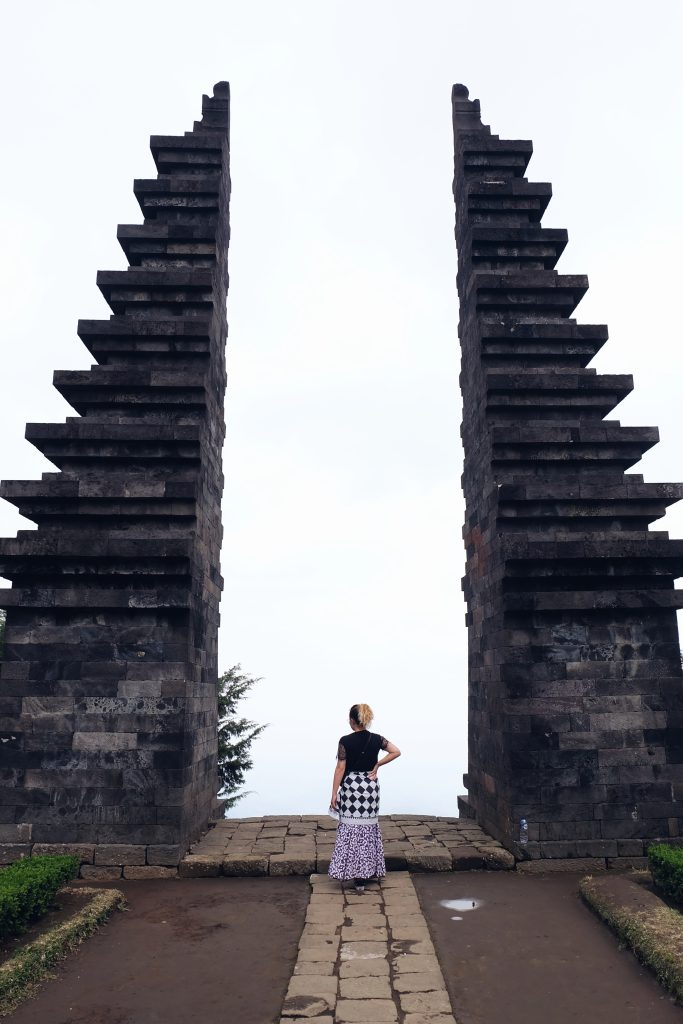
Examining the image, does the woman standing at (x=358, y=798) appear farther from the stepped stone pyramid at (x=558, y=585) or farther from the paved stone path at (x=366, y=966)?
the stepped stone pyramid at (x=558, y=585)

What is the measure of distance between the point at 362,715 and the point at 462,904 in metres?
2.43

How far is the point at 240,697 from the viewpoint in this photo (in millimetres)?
26625

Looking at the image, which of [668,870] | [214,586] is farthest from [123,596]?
[668,870]

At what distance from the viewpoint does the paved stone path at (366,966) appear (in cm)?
564

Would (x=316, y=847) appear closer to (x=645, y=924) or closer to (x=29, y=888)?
(x=29, y=888)

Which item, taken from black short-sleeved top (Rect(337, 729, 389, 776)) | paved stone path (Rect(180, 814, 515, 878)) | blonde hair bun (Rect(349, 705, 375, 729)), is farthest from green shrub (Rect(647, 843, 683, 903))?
blonde hair bun (Rect(349, 705, 375, 729))

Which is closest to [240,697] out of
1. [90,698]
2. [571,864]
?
[90,698]

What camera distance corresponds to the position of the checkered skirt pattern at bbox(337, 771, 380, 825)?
8930 millimetres

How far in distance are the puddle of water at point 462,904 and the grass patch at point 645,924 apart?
128 centimetres

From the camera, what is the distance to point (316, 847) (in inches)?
431

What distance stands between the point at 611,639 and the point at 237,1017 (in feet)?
24.6

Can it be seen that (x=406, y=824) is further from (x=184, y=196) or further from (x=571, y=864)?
(x=184, y=196)

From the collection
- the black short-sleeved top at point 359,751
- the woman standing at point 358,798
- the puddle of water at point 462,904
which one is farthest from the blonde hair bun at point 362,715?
the puddle of water at point 462,904

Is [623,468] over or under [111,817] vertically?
over
